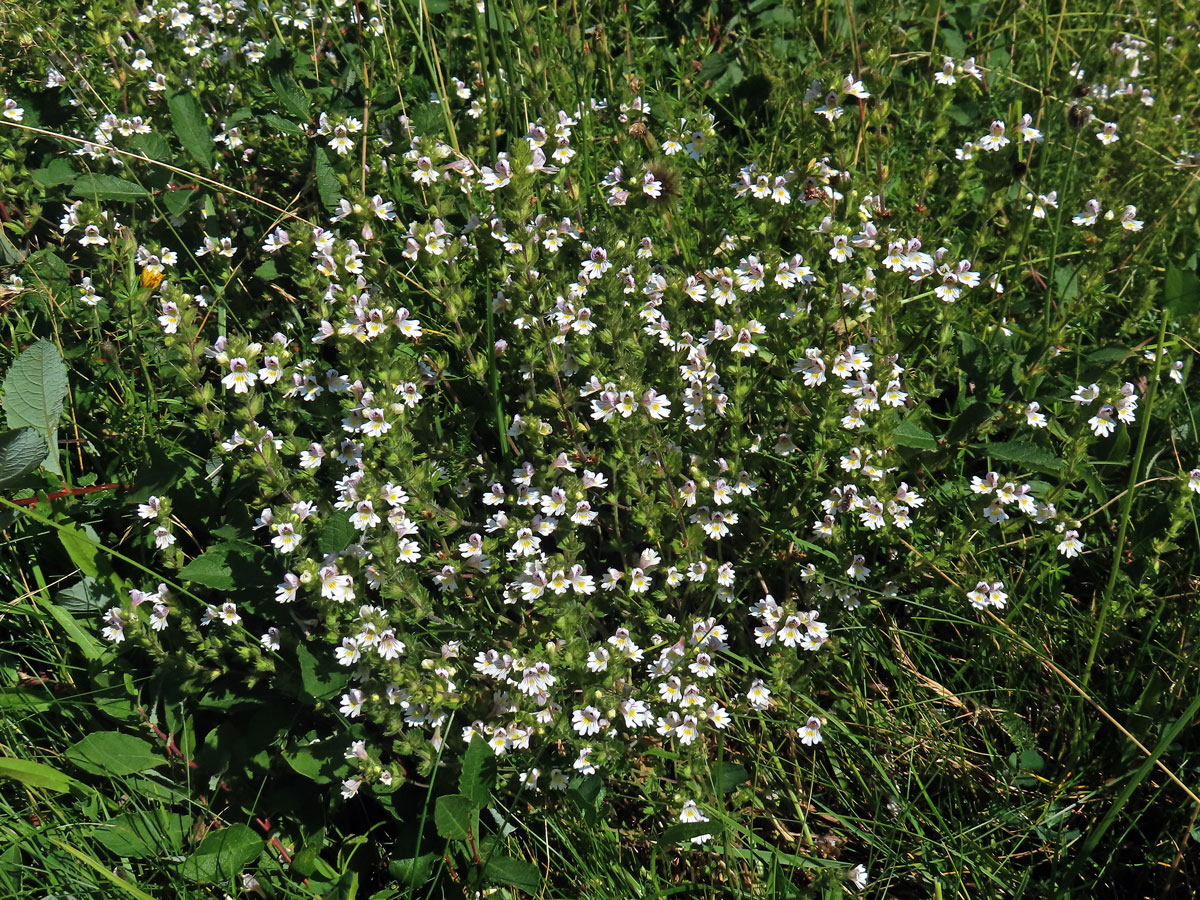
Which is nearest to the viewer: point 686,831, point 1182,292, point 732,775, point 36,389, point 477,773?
point 686,831

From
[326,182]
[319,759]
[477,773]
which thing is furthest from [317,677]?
[326,182]

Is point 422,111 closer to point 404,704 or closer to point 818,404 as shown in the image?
point 818,404

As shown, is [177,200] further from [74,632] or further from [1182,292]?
[1182,292]

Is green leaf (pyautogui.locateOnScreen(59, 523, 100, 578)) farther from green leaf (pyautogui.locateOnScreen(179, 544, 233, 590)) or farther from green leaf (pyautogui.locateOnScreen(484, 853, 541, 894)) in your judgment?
green leaf (pyautogui.locateOnScreen(484, 853, 541, 894))

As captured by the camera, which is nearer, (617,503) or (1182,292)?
(617,503)

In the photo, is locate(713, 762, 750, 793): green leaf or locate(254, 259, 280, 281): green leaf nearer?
locate(713, 762, 750, 793): green leaf

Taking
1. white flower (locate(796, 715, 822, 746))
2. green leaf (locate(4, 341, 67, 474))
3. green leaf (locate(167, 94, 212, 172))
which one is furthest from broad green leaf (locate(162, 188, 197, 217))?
white flower (locate(796, 715, 822, 746))
